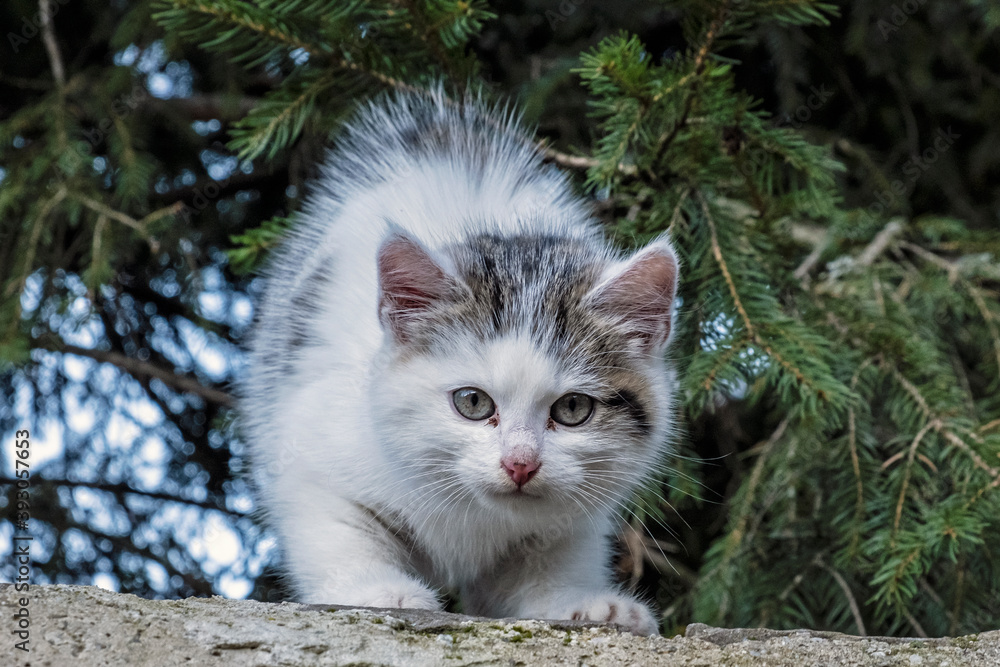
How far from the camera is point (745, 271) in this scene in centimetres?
269

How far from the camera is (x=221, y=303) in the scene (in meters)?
3.91

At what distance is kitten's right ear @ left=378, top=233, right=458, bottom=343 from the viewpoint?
7.75ft

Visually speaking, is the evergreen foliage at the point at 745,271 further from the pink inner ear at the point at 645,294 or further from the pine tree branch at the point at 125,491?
the pine tree branch at the point at 125,491

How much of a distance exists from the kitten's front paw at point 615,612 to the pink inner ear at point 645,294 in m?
0.64

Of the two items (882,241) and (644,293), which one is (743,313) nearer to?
(644,293)

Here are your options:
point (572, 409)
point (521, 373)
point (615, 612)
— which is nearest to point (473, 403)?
point (521, 373)

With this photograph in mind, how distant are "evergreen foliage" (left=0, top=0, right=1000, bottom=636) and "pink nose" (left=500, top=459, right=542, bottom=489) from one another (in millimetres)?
520

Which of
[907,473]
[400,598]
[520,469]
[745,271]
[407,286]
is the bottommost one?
[400,598]

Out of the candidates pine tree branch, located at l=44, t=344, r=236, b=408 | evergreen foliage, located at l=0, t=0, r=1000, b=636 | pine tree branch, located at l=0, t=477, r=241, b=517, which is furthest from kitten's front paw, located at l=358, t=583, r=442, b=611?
pine tree branch, located at l=0, t=477, r=241, b=517

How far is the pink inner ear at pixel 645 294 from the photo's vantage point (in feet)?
7.85

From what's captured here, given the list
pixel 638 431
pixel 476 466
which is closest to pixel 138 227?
pixel 476 466

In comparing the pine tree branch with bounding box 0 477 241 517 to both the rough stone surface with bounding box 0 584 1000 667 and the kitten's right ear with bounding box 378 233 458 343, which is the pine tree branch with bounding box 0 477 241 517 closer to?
the kitten's right ear with bounding box 378 233 458 343

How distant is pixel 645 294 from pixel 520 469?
0.59 meters

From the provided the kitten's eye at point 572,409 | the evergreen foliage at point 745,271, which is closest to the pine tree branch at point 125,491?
the evergreen foliage at point 745,271
